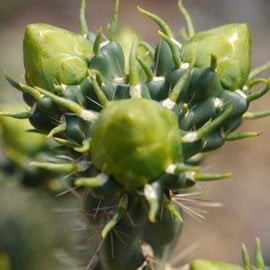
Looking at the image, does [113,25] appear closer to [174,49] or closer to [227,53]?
[174,49]

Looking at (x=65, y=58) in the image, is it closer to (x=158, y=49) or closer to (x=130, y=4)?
(x=158, y=49)

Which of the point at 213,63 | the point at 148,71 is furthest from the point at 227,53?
the point at 148,71

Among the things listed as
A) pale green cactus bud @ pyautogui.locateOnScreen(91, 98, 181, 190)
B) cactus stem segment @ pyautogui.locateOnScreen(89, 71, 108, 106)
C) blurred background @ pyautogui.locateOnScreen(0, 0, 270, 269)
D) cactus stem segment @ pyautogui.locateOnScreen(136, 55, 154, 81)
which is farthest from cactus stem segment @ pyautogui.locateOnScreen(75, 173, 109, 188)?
blurred background @ pyautogui.locateOnScreen(0, 0, 270, 269)

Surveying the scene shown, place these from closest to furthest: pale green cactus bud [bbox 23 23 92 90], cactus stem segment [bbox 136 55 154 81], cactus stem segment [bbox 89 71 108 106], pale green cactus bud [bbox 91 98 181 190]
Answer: pale green cactus bud [bbox 91 98 181 190] < cactus stem segment [bbox 89 71 108 106] < cactus stem segment [bbox 136 55 154 81] < pale green cactus bud [bbox 23 23 92 90]

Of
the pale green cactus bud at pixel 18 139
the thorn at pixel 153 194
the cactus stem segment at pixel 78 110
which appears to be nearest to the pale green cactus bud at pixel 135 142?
the thorn at pixel 153 194

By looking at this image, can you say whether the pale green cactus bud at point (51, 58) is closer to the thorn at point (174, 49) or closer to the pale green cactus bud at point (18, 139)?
the thorn at point (174, 49)

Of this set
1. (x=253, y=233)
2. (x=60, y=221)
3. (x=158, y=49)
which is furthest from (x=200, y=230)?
(x=158, y=49)

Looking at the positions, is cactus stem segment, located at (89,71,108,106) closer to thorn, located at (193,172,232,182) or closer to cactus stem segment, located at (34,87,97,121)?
cactus stem segment, located at (34,87,97,121)
